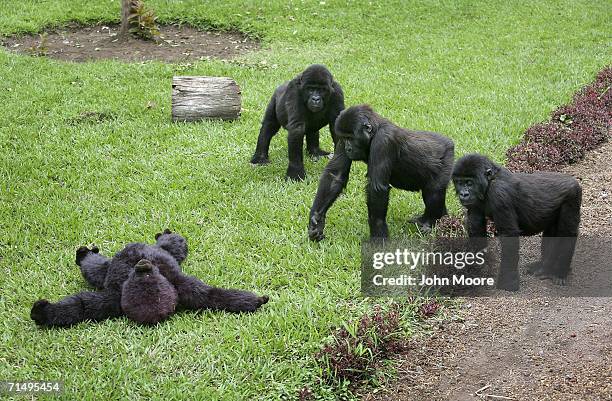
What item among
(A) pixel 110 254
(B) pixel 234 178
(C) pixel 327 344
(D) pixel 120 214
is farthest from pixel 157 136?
(C) pixel 327 344

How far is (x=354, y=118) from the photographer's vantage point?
6.34 m

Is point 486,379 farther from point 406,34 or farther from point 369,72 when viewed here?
point 406,34

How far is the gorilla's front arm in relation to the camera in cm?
667

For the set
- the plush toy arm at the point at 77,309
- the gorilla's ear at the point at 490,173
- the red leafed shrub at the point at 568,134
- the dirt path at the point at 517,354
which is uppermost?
the gorilla's ear at the point at 490,173

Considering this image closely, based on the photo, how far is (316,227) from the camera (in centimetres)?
666

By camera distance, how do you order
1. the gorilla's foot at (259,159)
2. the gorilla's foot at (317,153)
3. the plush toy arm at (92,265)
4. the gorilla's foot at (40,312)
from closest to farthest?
the gorilla's foot at (40,312), the plush toy arm at (92,265), the gorilla's foot at (259,159), the gorilla's foot at (317,153)

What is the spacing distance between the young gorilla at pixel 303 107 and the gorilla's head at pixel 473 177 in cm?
255

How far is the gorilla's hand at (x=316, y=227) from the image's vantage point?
262 inches

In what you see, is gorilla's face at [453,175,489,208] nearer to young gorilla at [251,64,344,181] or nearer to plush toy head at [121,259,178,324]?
plush toy head at [121,259,178,324]

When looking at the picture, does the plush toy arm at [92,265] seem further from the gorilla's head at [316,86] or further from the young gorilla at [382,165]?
the gorilla's head at [316,86]

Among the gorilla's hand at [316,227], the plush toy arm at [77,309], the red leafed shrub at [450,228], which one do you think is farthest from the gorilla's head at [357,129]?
the plush toy arm at [77,309]

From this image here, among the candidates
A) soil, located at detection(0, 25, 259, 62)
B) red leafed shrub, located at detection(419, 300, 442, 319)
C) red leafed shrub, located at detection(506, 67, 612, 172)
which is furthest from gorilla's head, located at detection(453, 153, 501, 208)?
soil, located at detection(0, 25, 259, 62)

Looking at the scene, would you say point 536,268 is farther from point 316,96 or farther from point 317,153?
point 317,153

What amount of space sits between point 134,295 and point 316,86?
348 cm
